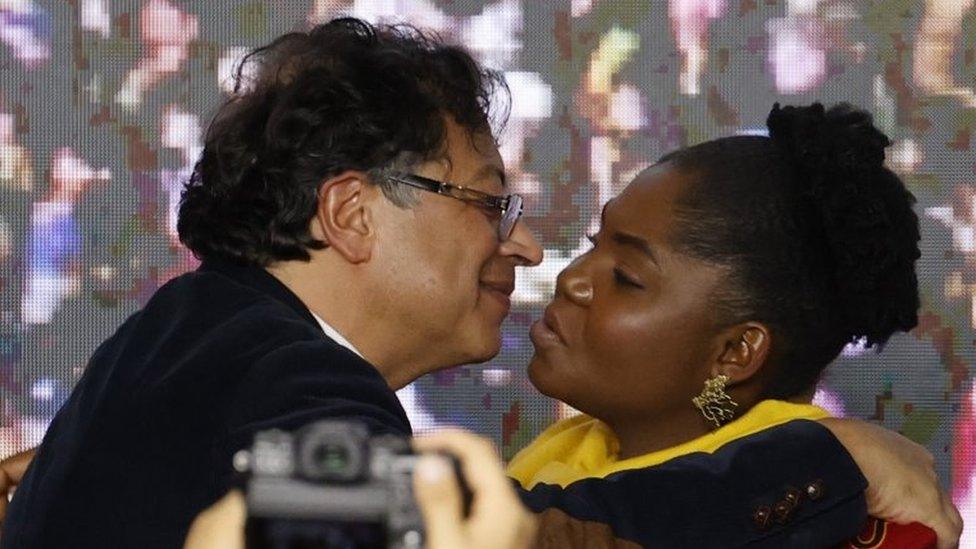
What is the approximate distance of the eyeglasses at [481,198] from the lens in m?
1.87

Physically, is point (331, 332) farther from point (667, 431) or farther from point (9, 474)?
point (9, 474)

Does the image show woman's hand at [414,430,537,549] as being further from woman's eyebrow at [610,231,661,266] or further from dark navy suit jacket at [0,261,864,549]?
woman's eyebrow at [610,231,661,266]

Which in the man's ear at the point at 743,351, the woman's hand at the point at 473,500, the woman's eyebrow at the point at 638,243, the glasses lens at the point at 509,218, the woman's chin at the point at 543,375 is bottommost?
the woman's chin at the point at 543,375

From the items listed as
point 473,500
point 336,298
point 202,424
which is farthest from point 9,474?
point 473,500

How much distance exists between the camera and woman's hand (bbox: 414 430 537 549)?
0.60m

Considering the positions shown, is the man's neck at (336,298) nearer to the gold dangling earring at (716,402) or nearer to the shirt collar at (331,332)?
the shirt collar at (331,332)

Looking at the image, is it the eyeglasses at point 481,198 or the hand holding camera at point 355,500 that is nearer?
the hand holding camera at point 355,500

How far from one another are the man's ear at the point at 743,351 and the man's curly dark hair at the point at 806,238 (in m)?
0.01

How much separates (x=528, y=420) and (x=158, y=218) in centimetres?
94

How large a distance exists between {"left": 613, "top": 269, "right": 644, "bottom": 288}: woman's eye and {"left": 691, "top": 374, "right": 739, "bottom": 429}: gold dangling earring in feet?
0.52

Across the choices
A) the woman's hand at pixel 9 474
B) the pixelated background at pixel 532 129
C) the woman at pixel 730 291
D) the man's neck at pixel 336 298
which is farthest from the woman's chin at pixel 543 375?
the pixelated background at pixel 532 129

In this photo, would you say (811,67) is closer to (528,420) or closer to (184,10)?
(528,420)

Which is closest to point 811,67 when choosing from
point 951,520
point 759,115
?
point 759,115

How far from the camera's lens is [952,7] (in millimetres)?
3424
